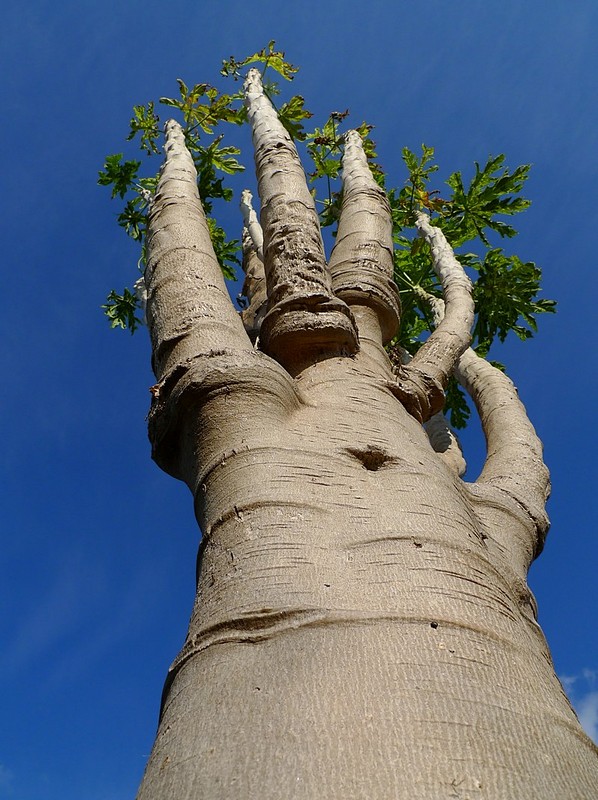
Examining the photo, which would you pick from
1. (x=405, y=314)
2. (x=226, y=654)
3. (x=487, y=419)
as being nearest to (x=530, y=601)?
(x=226, y=654)

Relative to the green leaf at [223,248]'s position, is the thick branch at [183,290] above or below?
below

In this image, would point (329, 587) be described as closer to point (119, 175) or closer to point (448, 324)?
point (448, 324)

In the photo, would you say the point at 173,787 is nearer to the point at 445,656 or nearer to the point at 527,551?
the point at 445,656

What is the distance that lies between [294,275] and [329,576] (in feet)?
5.51

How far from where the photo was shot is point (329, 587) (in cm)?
131

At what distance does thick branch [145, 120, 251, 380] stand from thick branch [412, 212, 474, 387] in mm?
1109

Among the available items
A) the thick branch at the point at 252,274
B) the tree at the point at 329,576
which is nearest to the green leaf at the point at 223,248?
the thick branch at the point at 252,274

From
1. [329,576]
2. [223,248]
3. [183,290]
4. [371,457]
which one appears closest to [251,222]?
[223,248]

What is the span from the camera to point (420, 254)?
6289 millimetres

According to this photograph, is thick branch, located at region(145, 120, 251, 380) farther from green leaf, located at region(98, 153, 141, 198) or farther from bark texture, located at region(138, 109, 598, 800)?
green leaf, located at region(98, 153, 141, 198)

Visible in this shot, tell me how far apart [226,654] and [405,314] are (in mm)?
5403

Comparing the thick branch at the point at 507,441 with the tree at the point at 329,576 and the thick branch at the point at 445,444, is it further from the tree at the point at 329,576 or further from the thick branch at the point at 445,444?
the thick branch at the point at 445,444

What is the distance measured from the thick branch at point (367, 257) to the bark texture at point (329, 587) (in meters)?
0.36

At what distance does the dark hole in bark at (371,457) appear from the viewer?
182 cm
